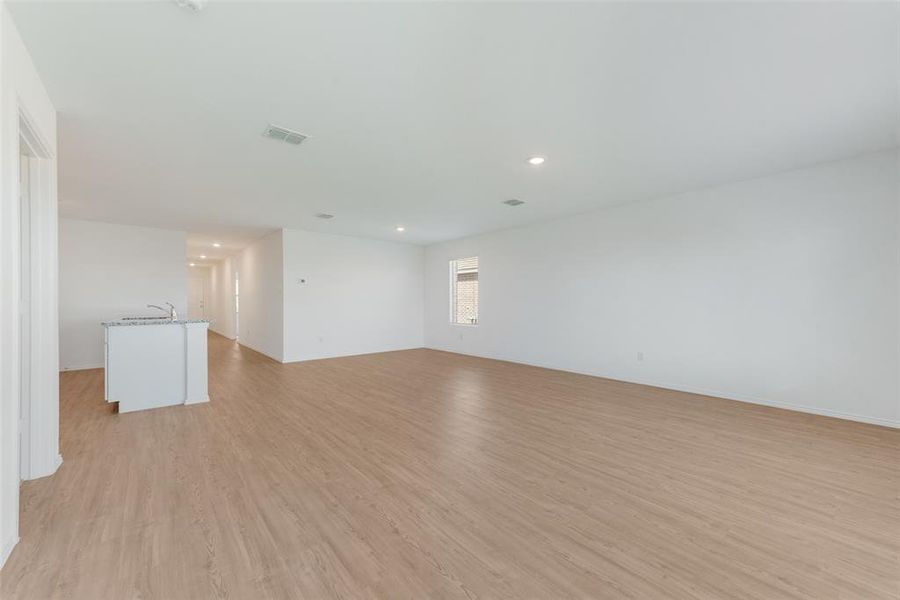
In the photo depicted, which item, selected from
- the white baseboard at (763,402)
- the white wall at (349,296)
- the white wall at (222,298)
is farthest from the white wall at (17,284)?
the white wall at (222,298)

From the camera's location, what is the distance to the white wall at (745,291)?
3.47m

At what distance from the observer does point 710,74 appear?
221cm

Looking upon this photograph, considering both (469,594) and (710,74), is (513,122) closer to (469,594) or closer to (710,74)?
(710,74)

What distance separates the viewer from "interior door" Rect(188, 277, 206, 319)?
45.1 feet

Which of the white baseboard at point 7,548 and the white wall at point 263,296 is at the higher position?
the white wall at point 263,296

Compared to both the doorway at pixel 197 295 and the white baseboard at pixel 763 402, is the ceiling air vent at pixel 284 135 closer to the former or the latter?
the white baseboard at pixel 763 402

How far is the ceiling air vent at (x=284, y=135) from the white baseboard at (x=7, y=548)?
2.89 meters

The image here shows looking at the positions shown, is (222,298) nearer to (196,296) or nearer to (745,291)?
(196,296)

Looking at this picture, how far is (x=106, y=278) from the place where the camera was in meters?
6.60

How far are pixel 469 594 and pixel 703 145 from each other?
156 inches

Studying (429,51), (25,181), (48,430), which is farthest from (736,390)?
(25,181)

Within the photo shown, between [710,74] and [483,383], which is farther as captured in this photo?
[483,383]

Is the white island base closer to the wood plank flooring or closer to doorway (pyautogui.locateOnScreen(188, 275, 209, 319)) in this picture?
the wood plank flooring

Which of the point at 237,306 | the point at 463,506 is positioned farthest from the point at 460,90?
the point at 237,306
